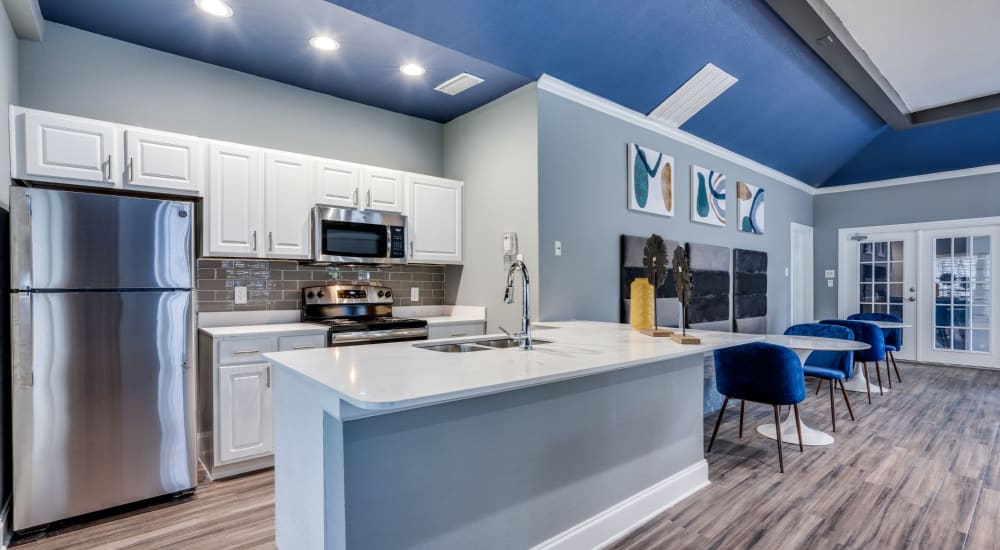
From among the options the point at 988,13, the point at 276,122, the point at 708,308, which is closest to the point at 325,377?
the point at 276,122

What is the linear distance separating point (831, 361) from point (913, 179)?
418cm

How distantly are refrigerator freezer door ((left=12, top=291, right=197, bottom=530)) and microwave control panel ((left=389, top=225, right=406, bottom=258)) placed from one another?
1.47 metres

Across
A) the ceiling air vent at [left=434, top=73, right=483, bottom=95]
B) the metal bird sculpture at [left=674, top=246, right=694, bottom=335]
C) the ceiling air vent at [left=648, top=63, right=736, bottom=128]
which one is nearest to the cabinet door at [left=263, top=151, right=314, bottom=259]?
the ceiling air vent at [left=434, top=73, right=483, bottom=95]

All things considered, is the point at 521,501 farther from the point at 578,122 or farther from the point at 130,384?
the point at 578,122

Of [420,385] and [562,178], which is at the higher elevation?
[562,178]

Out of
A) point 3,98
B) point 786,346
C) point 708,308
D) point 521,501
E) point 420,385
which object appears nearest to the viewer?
point 420,385

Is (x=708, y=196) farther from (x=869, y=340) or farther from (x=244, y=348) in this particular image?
(x=244, y=348)

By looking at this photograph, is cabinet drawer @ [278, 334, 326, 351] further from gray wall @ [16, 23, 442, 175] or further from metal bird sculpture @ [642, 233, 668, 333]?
metal bird sculpture @ [642, 233, 668, 333]

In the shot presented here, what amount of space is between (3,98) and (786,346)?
4386 mm

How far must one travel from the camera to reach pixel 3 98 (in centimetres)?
246

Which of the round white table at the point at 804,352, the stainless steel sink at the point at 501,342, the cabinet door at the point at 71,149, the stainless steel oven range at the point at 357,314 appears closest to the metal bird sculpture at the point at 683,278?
the round white table at the point at 804,352

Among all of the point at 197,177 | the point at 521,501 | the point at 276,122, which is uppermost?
the point at 276,122

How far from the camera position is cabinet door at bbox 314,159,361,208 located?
11.8ft

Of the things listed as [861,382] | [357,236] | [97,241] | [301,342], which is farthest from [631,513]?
[861,382]
